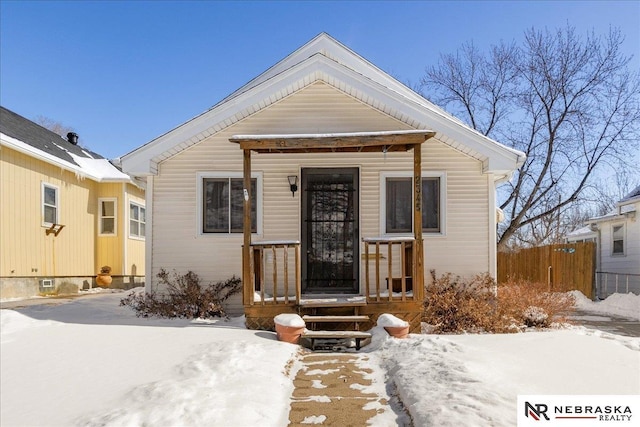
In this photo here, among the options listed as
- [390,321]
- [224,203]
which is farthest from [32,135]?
[390,321]

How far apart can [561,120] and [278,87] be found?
543 inches

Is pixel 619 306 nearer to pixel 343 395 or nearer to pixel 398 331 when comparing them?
pixel 398 331

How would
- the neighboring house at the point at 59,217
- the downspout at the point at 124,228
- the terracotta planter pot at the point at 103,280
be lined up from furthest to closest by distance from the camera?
the downspout at the point at 124,228 < the terracotta planter pot at the point at 103,280 < the neighboring house at the point at 59,217

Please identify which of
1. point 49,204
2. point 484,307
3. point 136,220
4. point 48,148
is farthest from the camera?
point 136,220

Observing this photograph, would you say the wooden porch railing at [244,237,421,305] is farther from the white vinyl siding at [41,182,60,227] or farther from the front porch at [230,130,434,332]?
the white vinyl siding at [41,182,60,227]

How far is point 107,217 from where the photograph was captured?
13703 mm

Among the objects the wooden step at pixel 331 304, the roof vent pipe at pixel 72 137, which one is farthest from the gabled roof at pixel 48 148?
the wooden step at pixel 331 304

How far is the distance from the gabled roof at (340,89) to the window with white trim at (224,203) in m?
0.84

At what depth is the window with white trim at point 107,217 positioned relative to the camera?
13.6 metres

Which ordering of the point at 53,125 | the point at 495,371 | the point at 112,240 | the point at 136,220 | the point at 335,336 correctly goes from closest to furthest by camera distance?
the point at 495,371
the point at 335,336
the point at 112,240
the point at 136,220
the point at 53,125

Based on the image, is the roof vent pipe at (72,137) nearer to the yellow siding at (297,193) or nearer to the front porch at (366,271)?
the yellow siding at (297,193)

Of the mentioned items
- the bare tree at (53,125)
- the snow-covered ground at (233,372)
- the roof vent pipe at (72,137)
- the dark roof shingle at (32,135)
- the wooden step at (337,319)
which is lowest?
the snow-covered ground at (233,372)

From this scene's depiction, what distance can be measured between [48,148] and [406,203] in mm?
10197

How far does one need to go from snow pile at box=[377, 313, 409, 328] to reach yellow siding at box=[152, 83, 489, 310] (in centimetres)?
202
